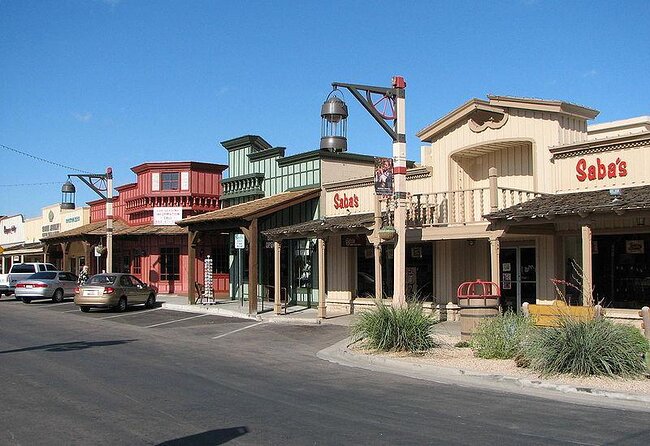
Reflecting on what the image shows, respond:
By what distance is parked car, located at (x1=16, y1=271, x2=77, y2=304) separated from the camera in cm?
3209

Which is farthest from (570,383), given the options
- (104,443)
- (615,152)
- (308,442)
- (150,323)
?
(150,323)

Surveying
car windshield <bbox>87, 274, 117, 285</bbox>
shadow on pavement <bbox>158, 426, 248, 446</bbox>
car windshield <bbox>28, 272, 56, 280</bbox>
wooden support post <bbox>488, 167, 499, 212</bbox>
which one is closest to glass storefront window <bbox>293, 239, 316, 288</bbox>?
car windshield <bbox>87, 274, 117, 285</bbox>

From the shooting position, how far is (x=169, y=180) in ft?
120

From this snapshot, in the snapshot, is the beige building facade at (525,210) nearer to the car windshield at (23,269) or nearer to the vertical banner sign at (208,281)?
the vertical banner sign at (208,281)

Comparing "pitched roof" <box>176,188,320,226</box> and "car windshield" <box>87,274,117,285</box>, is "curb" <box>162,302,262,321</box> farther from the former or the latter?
"pitched roof" <box>176,188,320,226</box>

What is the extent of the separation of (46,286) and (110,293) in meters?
7.88

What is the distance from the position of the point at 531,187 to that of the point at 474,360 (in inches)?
306

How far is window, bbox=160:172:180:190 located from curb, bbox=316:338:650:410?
908 inches

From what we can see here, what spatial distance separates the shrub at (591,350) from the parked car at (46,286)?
26348 mm

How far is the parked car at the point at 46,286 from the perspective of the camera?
105ft

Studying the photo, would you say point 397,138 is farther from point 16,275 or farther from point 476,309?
point 16,275

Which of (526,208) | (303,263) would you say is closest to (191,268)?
(303,263)

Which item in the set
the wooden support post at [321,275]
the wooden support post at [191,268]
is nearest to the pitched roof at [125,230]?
the wooden support post at [191,268]

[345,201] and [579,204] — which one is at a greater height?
[345,201]
